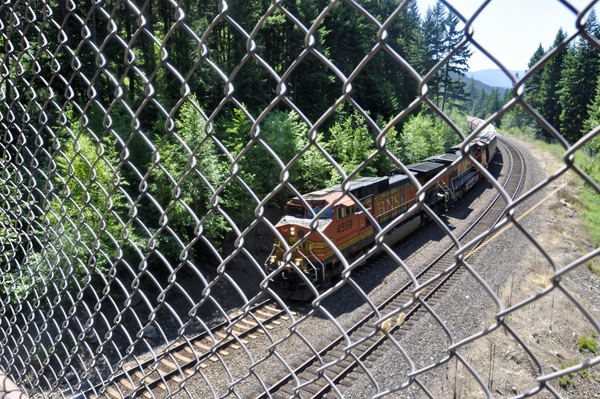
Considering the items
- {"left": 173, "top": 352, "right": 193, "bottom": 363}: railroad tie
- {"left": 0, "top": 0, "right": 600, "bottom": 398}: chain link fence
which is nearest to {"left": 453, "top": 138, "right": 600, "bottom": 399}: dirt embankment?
{"left": 0, "top": 0, "right": 600, "bottom": 398}: chain link fence

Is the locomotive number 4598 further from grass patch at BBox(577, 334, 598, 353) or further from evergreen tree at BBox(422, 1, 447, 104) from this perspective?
grass patch at BBox(577, 334, 598, 353)

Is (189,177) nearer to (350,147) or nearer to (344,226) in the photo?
(344,226)

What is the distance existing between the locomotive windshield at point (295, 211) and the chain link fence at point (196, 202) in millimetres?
2194

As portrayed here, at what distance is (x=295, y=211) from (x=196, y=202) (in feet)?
13.0

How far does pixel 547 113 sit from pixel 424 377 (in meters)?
29.8

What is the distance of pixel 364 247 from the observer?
1258cm

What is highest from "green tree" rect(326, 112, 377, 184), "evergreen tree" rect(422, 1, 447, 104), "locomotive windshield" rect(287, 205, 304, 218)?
"evergreen tree" rect(422, 1, 447, 104)

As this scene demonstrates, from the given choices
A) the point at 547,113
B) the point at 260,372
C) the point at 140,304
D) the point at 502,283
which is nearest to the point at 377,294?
the point at 502,283

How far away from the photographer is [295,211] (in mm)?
11219

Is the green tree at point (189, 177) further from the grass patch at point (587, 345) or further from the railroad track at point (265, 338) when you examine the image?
the grass patch at point (587, 345)

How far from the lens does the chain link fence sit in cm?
100

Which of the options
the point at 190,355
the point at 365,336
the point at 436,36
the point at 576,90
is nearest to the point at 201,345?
the point at 190,355

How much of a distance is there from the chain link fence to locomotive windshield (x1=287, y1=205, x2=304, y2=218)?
2194 millimetres

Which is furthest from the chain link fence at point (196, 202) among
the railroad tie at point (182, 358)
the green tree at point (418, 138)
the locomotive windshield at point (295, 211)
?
the locomotive windshield at point (295, 211)
